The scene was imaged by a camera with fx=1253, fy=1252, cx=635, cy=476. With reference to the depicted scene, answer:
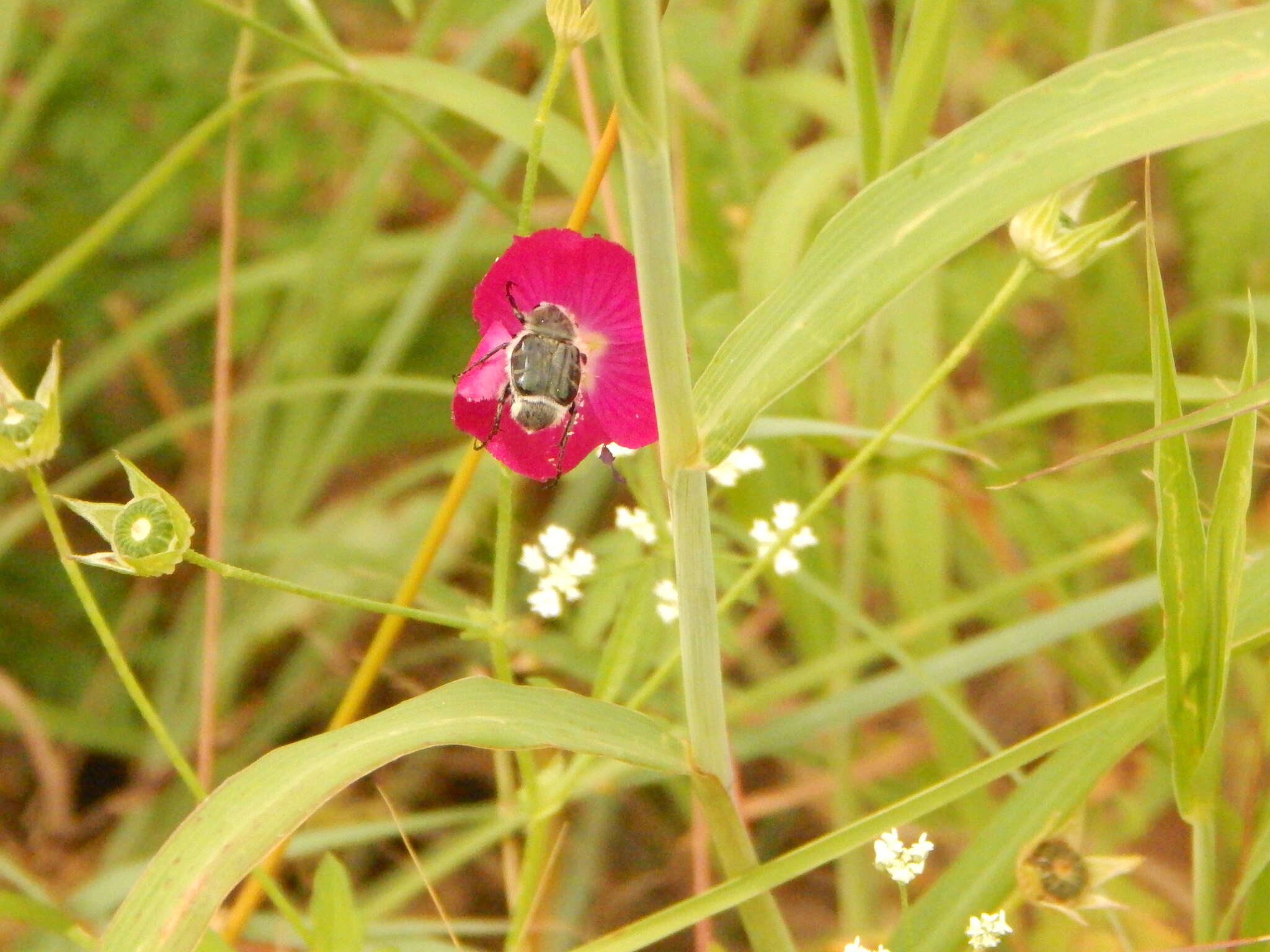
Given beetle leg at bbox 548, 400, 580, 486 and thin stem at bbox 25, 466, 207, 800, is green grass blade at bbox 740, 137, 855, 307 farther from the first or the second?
thin stem at bbox 25, 466, 207, 800

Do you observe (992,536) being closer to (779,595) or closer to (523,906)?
(779,595)

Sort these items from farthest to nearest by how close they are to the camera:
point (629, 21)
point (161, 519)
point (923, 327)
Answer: point (923, 327) → point (161, 519) → point (629, 21)

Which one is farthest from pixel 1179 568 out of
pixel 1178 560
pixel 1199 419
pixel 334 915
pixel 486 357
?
Result: pixel 334 915

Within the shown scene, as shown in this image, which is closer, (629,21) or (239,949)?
(629,21)

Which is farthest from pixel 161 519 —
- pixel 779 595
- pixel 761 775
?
pixel 761 775

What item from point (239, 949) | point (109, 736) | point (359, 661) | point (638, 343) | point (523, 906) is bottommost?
point (523, 906)

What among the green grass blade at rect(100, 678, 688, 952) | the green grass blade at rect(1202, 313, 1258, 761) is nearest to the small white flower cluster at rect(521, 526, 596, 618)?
the green grass blade at rect(100, 678, 688, 952)
